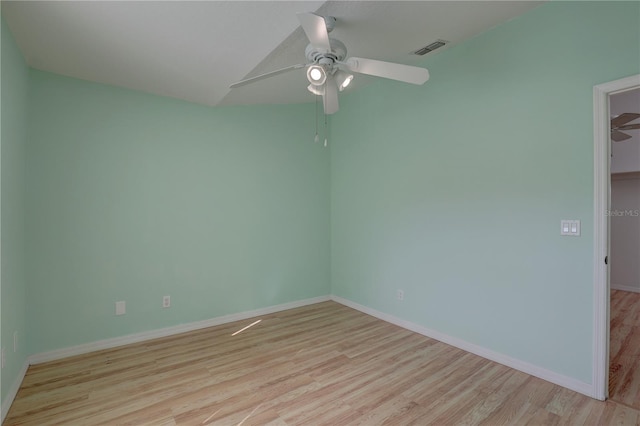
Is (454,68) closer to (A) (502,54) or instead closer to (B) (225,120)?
(A) (502,54)

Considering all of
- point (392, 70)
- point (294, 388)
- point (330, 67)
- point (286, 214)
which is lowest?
point (294, 388)

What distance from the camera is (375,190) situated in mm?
3695

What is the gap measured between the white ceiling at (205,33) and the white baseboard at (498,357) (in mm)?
2719

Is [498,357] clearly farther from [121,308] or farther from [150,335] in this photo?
[121,308]

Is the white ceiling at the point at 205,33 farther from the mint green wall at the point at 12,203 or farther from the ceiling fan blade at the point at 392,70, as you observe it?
the ceiling fan blade at the point at 392,70

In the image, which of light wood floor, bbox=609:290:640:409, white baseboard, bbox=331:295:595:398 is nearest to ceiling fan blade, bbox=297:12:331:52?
white baseboard, bbox=331:295:595:398

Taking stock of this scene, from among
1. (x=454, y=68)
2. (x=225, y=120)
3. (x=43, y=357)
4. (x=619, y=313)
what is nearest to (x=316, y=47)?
(x=454, y=68)

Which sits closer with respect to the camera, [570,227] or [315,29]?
[315,29]

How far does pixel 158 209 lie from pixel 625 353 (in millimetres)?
4556

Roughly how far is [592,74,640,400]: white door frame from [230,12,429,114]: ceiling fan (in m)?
1.32

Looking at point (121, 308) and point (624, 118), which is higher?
point (624, 118)

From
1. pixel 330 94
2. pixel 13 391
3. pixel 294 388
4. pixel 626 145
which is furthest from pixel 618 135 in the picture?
pixel 13 391

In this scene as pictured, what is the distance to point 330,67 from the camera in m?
1.95

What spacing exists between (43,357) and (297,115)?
3.58m
